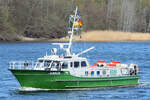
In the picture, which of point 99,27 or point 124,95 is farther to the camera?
point 99,27

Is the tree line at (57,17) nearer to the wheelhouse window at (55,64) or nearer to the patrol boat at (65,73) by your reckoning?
the patrol boat at (65,73)

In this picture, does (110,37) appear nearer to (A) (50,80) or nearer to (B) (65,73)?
(B) (65,73)

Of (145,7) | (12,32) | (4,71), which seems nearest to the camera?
(4,71)

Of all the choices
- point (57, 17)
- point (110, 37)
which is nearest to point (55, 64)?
point (110, 37)

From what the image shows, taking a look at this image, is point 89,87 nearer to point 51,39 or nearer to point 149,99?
point 149,99

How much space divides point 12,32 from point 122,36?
26970 mm

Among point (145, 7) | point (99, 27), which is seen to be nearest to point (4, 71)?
point (99, 27)

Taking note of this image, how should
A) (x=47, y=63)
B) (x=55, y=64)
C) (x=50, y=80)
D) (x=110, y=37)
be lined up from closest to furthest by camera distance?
(x=50, y=80) → (x=55, y=64) → (x=47, y=63) → (x=110, y=37)

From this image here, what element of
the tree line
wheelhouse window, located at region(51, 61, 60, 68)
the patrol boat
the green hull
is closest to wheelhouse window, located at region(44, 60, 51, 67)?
the patrol boat

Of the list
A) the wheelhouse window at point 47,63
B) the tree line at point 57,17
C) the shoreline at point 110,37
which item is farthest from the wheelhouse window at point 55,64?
the shoreline at point 110,37

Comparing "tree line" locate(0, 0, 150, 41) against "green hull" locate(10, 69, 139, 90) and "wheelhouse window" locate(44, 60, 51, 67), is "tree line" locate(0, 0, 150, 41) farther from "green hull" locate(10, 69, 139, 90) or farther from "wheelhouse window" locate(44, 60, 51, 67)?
"wheelhouse window" locate(44, 60, 51, 67)

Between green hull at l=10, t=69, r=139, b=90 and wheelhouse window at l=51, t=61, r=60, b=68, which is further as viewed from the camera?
wheelhouse window at l=51, t=61, r=60, b=68

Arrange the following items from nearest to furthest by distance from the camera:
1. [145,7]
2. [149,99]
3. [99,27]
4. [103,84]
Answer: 1. [149,99]
2. [103,84]
3. [99,27]
4. [145,7]

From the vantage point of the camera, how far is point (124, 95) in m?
37.4
